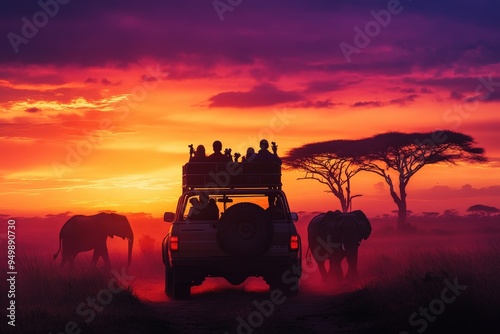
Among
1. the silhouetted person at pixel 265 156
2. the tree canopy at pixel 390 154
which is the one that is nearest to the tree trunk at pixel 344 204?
the tree canopy at pixel 390 154

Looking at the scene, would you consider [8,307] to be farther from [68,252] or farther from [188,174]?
[68,252]

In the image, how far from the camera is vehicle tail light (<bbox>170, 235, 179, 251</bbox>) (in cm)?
1651

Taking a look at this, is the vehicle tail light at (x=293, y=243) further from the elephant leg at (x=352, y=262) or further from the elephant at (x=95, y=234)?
the elephant at (x=95, y=234)

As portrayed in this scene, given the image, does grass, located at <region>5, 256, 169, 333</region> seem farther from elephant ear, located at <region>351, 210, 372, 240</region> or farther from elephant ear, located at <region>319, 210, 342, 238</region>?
elephant ear, located at <region>351, 210, 372, 240</region>

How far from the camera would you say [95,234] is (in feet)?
98.9

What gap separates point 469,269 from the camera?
54.3 ft

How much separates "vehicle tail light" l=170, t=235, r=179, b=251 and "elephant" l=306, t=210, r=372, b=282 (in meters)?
7.57

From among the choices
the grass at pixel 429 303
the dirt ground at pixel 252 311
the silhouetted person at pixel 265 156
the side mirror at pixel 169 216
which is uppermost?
the silhouetted person at pixel 265 156

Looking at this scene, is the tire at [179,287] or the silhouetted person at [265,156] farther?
the silhouetted person at [265,156]

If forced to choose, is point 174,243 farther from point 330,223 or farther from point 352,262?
point 330,223

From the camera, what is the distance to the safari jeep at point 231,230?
53.0ft

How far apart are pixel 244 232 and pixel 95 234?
14961 millimetres

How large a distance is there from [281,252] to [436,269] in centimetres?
305

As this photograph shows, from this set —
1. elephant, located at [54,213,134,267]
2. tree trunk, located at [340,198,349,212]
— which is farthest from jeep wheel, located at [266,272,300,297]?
tree trunk, located at [340,198,349,212]
